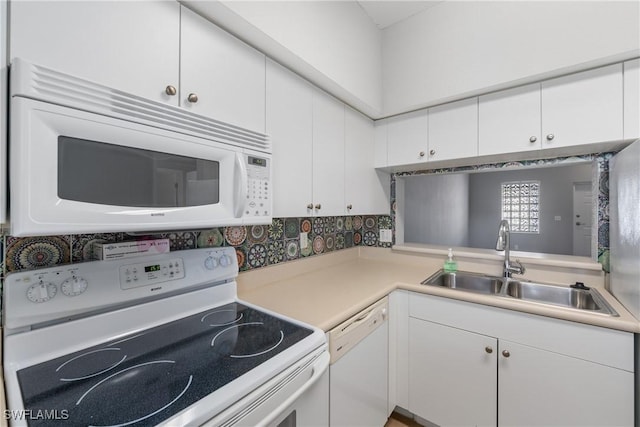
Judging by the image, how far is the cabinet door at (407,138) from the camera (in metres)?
1.88

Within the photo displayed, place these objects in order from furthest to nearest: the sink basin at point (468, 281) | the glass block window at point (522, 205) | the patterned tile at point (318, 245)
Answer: the glass block window at point (522, 205) < the patterned tile at point (318, 245) < the sink basin at point (468, 281)

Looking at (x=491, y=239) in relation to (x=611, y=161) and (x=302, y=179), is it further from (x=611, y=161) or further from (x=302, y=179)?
(x=302, y=179)

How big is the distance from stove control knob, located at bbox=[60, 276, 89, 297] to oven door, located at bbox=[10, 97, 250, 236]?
1.07 ft

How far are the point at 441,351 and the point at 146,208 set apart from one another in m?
1.63

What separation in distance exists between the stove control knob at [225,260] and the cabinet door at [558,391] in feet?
4.71

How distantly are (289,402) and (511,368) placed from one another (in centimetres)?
121

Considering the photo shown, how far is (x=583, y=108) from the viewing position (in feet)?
4.52

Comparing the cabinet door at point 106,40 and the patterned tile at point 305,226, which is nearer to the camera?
the cabinet door at point 106,40

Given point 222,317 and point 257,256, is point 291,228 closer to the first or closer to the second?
point 257,256

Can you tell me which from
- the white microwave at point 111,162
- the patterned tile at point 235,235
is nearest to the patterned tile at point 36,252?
the white microwave at point 111,162

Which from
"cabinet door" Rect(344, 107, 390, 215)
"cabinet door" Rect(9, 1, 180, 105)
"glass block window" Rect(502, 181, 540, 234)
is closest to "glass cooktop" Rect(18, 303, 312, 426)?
"cabinet door" Rect(9, 1, 180, 105)

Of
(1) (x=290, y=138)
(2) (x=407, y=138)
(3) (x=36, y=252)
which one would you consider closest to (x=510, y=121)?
(2) (x=407, y=138)

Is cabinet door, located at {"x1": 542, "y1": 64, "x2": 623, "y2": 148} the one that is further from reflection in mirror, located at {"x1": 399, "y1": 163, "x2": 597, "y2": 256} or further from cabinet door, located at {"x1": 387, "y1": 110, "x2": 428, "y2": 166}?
reflection in mirror, located at {"x1": 399, "y1": 163, "x2": 597, "y2": 256}

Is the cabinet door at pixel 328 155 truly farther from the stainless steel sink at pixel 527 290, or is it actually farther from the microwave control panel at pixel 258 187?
the stainless steel sink at pixel 527 290
